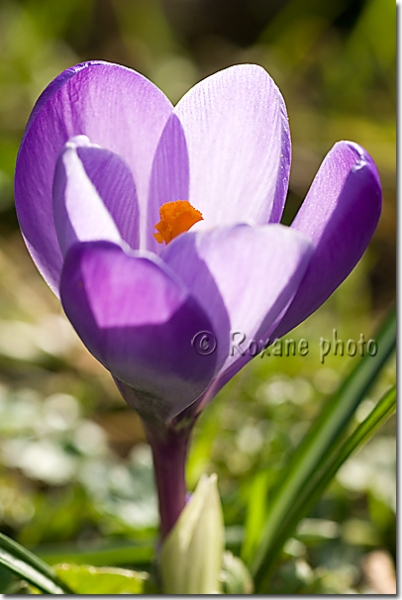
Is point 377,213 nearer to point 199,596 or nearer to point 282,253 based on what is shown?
point 282,253

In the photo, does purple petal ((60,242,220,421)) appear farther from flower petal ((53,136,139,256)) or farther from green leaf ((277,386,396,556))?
green leaf ((277,386,396,556))

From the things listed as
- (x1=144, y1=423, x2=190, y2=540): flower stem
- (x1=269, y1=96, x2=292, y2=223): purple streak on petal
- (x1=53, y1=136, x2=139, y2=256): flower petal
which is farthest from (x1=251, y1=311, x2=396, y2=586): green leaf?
(x1=53, y1=136, x2=139, y2=256): flower petal

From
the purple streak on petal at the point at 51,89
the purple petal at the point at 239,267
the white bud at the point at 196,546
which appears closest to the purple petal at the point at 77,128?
the purple streak on petal at the point at 51,89

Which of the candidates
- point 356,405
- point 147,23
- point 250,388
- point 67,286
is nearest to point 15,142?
point 147,23

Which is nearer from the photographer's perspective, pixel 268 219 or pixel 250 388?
pixel 268 219

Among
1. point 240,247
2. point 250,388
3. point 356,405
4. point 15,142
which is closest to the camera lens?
point 240,247

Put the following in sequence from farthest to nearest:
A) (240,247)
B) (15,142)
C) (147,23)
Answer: (147,23) → (15,142) → (240,247)

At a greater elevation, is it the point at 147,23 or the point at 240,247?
the point at 147,23

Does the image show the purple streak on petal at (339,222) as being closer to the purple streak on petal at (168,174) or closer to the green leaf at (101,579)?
the purple streak on petal at (168,174)
